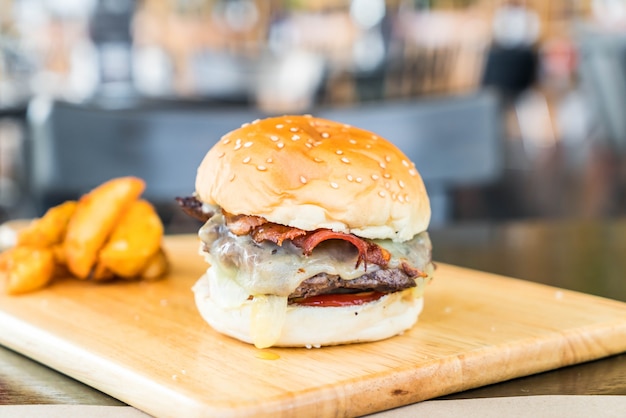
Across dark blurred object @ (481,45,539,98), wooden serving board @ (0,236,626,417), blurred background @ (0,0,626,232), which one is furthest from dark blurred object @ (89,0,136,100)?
wooden serving board @ (0,236,626,417)

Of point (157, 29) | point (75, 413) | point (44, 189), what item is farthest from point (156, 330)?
point (157, 29)

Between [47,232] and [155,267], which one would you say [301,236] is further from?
[47,232]

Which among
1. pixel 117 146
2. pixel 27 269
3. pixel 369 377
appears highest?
pixel 369 377

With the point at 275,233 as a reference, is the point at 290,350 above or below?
below

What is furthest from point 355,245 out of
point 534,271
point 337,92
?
point 337,92

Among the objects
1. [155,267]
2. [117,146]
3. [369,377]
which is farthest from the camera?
[117,146]

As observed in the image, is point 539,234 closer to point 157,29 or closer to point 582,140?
point 582,140

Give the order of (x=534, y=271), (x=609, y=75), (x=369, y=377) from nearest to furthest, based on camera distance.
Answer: (x=369, y=377) → (x=534, y=271) → (x=609, y=75)
